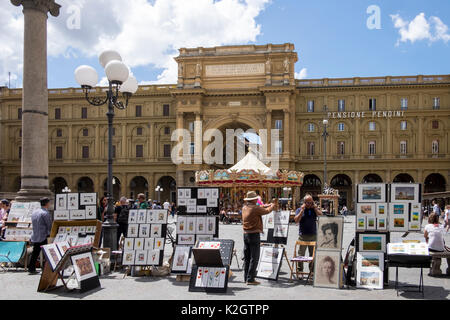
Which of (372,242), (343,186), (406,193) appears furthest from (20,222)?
(343,186)

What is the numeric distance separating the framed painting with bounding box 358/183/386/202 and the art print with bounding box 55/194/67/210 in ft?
23.9

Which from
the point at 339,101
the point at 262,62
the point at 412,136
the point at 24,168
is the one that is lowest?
the point at 24,168

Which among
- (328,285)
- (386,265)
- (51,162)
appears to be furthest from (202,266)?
(51,162)

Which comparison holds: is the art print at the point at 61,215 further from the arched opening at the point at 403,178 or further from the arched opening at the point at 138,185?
the arched opening at the point at 403,178

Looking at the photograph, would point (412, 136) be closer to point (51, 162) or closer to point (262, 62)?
point (262, 62)

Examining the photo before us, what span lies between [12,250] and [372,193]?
871cm

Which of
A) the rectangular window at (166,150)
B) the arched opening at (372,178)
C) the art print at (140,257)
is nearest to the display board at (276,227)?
the art print at (140,257)

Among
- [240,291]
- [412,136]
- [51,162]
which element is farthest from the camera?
[51,162]

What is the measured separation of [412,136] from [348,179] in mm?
8170

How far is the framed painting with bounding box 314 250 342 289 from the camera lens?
927cm

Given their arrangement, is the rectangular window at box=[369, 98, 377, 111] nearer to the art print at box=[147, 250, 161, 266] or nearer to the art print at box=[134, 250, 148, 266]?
the art print at box=[147, 250, 161, 266]

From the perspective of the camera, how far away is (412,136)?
50156mm

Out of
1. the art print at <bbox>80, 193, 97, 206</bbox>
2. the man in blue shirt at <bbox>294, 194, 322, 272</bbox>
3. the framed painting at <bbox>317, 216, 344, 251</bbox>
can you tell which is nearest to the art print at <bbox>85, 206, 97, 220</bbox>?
the art print at <bbox>80, 193, 97, 206</bbox>
